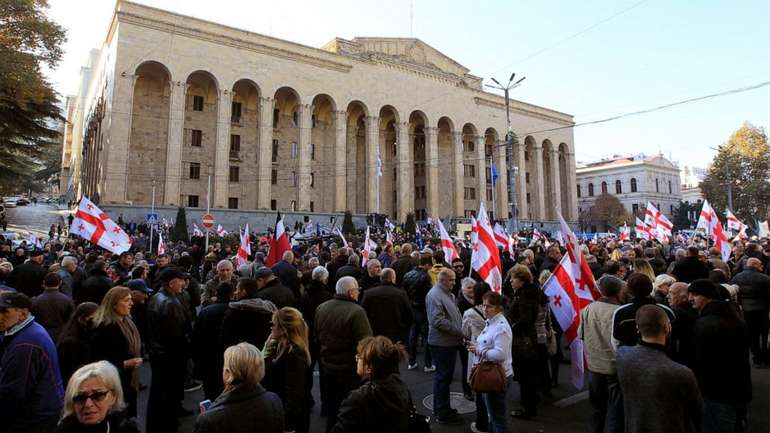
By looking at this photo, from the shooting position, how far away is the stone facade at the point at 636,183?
72.2m

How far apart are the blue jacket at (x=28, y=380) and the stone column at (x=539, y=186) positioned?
2299 inches

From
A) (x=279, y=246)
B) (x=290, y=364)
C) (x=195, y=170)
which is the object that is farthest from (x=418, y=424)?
(x=195, y=170)

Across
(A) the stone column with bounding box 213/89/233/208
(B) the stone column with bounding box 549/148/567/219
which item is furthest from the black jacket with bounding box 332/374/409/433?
(B) the stone column with bounding box 549/148/567/219

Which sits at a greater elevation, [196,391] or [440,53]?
[440,53]

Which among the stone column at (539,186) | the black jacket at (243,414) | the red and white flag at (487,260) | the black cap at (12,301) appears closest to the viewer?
the black jacket at (243,414)

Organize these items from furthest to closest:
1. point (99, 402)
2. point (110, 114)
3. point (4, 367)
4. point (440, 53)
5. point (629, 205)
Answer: point (629, 205)
point (440, 53)
point (110, 114)
point (4, 367)
point (99, 402)

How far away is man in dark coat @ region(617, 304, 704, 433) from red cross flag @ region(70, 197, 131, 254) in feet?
39.0

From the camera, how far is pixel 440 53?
167 ft

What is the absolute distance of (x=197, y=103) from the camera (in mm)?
38406

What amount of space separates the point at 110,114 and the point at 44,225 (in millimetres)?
12819

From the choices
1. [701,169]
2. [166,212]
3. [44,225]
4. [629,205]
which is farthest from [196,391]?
[701,169]

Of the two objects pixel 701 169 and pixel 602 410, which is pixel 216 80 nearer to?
pixel 602 410

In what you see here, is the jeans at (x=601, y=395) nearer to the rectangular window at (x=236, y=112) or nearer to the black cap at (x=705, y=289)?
the black cap at (x=705, y=289)

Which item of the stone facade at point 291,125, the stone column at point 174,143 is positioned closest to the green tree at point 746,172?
the stone facade at point 291,125
